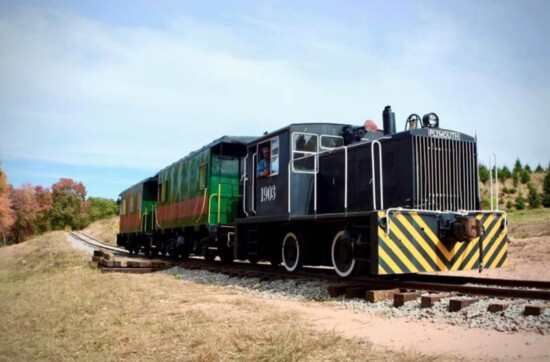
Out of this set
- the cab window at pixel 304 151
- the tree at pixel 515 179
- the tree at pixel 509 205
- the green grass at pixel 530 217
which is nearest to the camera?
the cab window at pixel 304 151

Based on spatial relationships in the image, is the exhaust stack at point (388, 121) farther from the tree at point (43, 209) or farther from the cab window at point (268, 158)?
the tree at point (43, 209)

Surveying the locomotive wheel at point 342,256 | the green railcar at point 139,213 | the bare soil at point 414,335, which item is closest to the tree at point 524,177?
the green railcar at point 139,213

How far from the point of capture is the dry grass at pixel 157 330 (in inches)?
174

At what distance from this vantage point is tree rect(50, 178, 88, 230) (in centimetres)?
7175

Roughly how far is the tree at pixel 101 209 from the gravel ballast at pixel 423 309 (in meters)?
85.6

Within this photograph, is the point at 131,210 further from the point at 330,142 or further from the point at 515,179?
the point at 515,179

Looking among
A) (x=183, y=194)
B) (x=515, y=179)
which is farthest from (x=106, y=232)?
(x=183, y=194)

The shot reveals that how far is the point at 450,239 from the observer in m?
7.82

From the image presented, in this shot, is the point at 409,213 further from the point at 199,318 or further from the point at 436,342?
the point at 199,318

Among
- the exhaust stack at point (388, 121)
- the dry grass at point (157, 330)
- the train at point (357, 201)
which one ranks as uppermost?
the exhaust stack at point (388, 121)

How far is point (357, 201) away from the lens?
8.82 meters

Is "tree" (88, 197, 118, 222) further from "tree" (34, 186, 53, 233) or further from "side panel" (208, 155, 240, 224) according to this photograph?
"side panel" (208, 155, 240, 224)

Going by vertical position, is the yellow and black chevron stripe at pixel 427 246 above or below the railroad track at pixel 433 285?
above

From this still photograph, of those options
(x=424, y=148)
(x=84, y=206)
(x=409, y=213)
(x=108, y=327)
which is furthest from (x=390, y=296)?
(x=84, y=206)
